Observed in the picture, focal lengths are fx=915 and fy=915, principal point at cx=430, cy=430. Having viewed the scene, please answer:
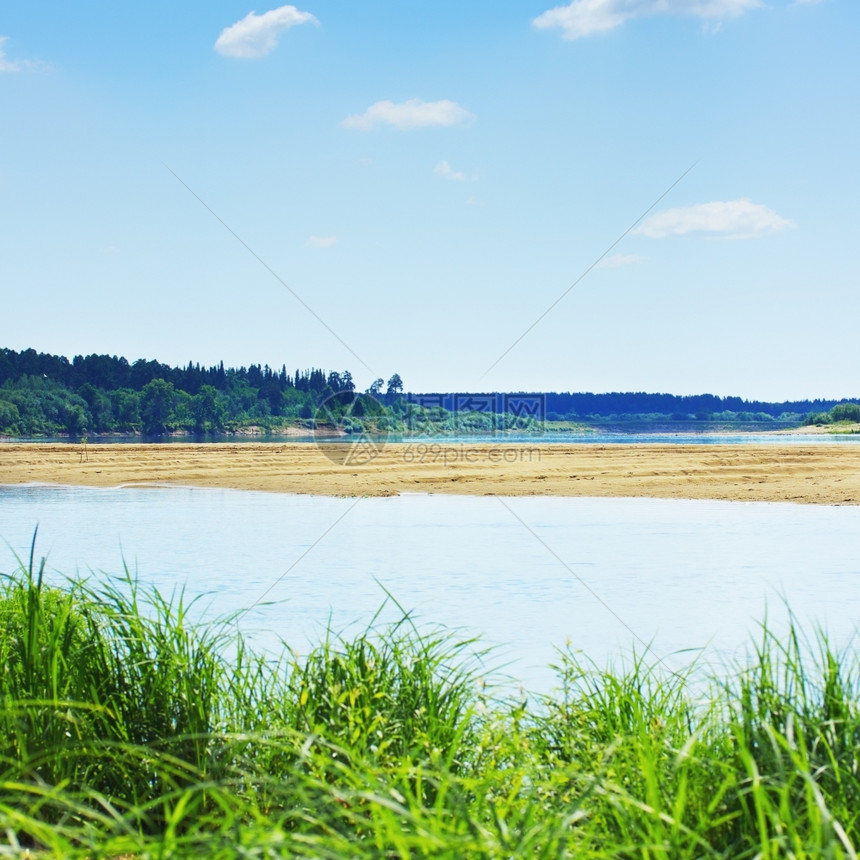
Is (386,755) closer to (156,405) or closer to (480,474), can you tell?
(480,474)

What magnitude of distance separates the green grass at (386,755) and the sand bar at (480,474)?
19.0 metres

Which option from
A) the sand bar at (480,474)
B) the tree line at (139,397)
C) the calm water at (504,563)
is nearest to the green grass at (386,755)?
the calm water at (504,563)

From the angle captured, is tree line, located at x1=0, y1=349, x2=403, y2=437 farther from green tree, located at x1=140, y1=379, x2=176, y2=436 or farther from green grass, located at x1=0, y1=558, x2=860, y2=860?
green grass, located at x1=0, y1=558, x2=860, y2=860

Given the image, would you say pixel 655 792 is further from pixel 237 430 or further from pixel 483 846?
pixel 237 430

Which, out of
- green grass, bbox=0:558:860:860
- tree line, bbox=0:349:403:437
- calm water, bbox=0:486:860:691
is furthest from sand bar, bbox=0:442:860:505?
tree line, bbox=0:349:403:437

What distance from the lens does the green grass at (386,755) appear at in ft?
8.75

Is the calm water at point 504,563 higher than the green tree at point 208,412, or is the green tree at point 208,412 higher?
the green tree at point 208,412

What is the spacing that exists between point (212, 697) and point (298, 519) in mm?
14012

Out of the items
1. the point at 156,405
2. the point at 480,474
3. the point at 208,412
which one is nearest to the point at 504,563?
the point at 480,474

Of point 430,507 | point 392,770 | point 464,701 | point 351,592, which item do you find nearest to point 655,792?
point 392,770

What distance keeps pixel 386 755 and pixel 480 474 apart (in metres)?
25.1

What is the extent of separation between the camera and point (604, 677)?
426 cm

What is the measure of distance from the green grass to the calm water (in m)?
0.49

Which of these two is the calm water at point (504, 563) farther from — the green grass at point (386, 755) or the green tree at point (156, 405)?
the green tree at point (156, 405)
